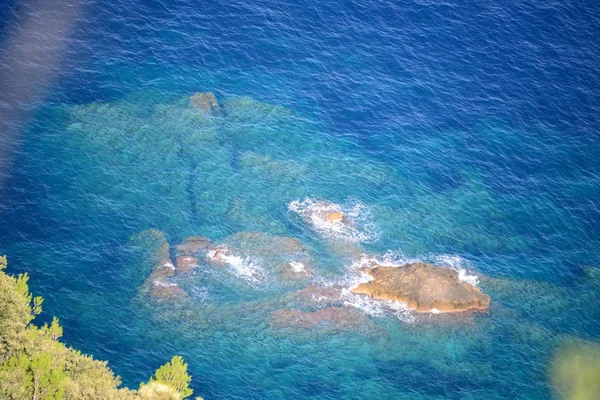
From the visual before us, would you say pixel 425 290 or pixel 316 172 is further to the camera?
pixel 316 172

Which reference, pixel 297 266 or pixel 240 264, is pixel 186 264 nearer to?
pixel 240 264

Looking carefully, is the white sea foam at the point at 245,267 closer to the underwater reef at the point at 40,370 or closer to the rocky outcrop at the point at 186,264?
the rocky outcrop at the point at 186,264

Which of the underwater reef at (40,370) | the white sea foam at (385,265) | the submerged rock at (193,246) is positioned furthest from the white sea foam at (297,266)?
the underwater reef at (40,370)

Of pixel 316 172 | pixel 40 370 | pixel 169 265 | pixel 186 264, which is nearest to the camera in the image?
pixel 40 370

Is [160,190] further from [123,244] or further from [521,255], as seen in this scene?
[521,255]

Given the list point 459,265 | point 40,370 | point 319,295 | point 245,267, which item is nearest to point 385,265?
point 459,265

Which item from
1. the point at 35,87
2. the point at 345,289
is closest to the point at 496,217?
the point at 345,289

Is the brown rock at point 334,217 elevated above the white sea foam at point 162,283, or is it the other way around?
the brown rock at point 334,217
